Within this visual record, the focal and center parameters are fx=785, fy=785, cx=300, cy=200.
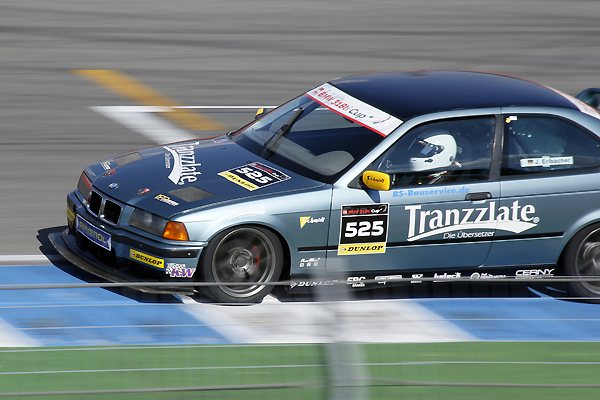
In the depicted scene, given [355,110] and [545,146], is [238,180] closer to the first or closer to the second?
[355,110]

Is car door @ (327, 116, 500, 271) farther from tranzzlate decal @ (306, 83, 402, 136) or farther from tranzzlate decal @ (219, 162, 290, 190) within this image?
tranzzlate decal @ (219, 162, 290, 190)

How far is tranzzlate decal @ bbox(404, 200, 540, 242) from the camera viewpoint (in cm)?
541

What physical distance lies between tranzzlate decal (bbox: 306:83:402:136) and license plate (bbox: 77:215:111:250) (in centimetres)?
196

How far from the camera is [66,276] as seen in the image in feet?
19.6

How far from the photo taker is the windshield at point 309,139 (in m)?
5.57

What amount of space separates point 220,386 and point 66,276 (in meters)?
3.14

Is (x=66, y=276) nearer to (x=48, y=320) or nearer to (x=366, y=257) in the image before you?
(x=366, y=257)

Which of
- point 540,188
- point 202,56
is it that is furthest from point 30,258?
point 202,56

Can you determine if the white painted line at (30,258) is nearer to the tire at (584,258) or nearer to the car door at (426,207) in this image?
the car door at (426,207)

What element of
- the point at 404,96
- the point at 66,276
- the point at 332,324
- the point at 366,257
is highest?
the point at 404,96

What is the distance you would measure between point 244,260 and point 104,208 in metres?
1.06

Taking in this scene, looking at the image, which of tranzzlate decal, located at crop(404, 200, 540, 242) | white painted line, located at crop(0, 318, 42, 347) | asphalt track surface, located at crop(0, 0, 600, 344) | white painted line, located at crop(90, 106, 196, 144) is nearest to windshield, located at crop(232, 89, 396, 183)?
tranzzlate decal, located at crop(404, 200, 540, 242)

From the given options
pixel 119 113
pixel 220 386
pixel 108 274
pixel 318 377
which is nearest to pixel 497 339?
pixel 318 377

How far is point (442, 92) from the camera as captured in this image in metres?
5.95
